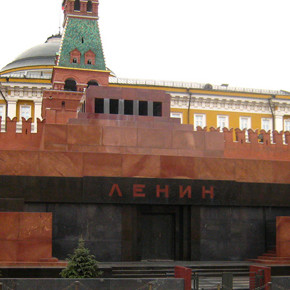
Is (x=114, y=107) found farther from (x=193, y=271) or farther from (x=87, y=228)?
(x=193, y=271)

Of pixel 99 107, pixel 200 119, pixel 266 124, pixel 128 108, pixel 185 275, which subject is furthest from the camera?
pixel 266 124

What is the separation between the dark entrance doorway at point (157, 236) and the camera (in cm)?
1864

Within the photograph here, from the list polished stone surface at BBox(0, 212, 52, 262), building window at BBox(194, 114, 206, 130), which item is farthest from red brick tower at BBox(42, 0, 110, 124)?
polished stone surface at BBox(0, 212, 52, 262)

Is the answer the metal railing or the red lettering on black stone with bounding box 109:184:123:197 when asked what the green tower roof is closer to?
the red lettering on black stone with bounding box 109:184:123:197

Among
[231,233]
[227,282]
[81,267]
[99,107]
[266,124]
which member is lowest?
[227,282]

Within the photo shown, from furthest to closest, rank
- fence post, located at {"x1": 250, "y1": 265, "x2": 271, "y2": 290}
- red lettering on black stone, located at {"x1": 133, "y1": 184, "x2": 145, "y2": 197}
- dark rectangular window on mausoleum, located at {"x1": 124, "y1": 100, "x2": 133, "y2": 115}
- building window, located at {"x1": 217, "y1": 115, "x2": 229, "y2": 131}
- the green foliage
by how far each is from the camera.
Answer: building window, located at {"x1": 217, "y1": 115, "x2": 229, "y2": 131} < dark rectangular window on mausoleum, located at {"x1": 124, "y1": 100, "x2": 133, "y2": 115} < red lettering on black stone, located at {"x1": 133, "y1": 184, "x2": 145, "y2": 197} < fence post, located at {"x1": 250, "y1": 265, "x2": 271, "y2": 290} < the green foliage

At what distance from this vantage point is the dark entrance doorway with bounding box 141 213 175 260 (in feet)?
61.2

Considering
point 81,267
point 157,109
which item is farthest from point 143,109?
point 81,267

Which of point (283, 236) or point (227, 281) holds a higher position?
point (283, 236)

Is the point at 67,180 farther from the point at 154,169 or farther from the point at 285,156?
the point at 285,156

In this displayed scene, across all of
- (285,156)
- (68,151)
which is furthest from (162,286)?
(285,156)

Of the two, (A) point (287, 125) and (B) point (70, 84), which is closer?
(B) point (70, 84)

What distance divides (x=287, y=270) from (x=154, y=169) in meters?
4.72

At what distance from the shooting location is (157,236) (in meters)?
18.8
